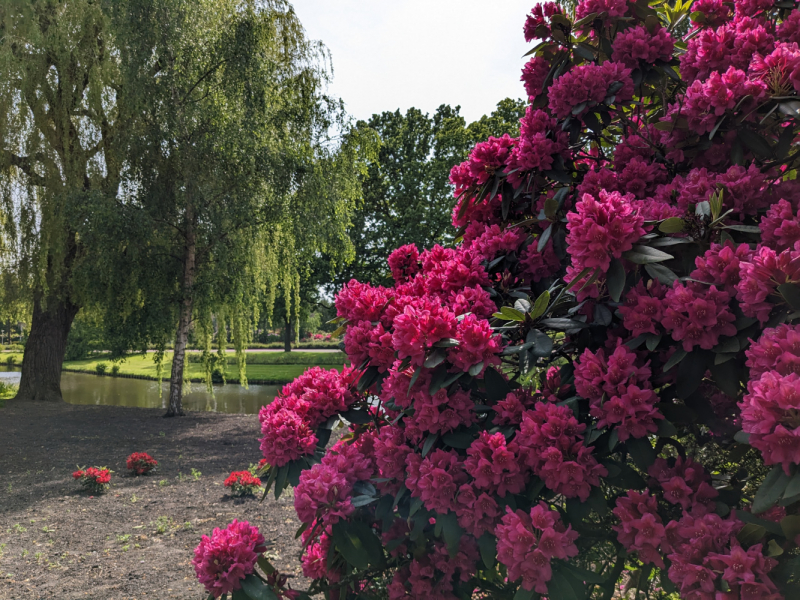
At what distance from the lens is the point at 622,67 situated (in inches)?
64.5

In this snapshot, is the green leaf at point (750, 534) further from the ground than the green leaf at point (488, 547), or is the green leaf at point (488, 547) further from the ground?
the green leaf at point (750, 534)

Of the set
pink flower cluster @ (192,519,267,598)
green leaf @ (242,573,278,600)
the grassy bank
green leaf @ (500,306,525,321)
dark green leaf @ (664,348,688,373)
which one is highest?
green leaf @ (500,306,525,321)

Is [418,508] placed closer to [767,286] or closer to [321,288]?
[767,286]

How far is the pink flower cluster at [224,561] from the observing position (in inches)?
60.7

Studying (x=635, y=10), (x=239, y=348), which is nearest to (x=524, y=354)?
(x=635, y=10)

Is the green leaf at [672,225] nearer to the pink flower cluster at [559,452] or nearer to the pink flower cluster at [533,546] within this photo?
the pink flower cluster at [559,452]

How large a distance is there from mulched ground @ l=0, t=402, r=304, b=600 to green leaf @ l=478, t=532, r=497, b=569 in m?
2.27

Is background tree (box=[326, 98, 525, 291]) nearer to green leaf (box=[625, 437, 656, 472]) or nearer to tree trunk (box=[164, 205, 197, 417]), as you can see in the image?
tree trunk (box=[164, 205, 197, 417])

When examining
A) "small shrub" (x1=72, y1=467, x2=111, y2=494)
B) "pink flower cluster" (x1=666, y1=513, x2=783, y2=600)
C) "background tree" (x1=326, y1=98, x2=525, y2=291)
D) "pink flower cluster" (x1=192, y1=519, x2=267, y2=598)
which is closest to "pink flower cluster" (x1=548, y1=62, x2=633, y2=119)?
"pink flower cluster" (x1=666, y1=513, x2=783, y2=600)

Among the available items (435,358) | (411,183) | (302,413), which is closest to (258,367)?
(411,183)

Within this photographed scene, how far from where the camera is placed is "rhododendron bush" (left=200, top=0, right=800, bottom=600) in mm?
1085

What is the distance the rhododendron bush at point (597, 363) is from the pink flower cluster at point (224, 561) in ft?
0.66

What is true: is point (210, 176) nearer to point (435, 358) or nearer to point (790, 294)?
point (435, 358)

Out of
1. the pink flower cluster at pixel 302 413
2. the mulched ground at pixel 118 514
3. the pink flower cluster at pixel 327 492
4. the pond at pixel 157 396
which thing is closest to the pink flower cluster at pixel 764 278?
the pink flower cluster at pixel 327 492
